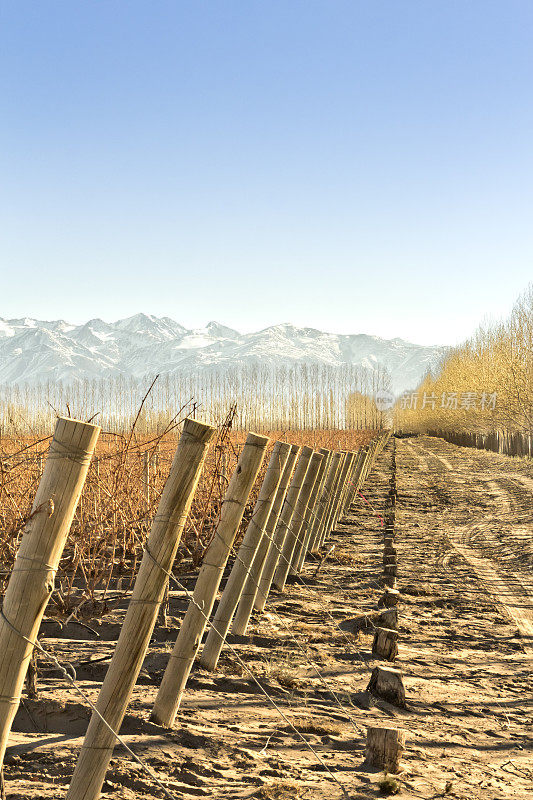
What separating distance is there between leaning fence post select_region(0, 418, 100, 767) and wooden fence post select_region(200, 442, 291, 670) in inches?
78.0

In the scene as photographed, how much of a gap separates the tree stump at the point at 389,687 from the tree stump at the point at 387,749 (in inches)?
41.0

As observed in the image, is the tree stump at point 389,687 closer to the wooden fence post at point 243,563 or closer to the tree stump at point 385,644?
the tree stump at point 385,644

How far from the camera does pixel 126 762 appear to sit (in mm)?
3170

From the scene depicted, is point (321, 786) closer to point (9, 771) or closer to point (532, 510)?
point (9, 771)

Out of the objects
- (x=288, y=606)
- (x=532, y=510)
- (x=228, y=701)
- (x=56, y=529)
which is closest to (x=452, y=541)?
(x=532, y=510)

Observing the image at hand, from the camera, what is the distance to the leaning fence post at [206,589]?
355 cm

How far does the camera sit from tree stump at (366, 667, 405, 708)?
4566 millimetres

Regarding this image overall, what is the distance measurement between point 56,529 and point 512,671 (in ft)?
14.4

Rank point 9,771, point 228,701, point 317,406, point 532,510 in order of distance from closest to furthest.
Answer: point 9,771
point 228,701
point 532,510
point 317,406

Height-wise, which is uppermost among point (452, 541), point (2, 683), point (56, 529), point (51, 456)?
point (51, 456)

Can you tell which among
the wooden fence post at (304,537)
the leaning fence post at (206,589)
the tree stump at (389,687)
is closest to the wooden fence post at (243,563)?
the leaning fence post at (206,589)

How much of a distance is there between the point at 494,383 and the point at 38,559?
35.2m

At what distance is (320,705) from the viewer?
14.4ft

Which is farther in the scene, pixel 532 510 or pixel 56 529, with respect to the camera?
pixel 532 510
